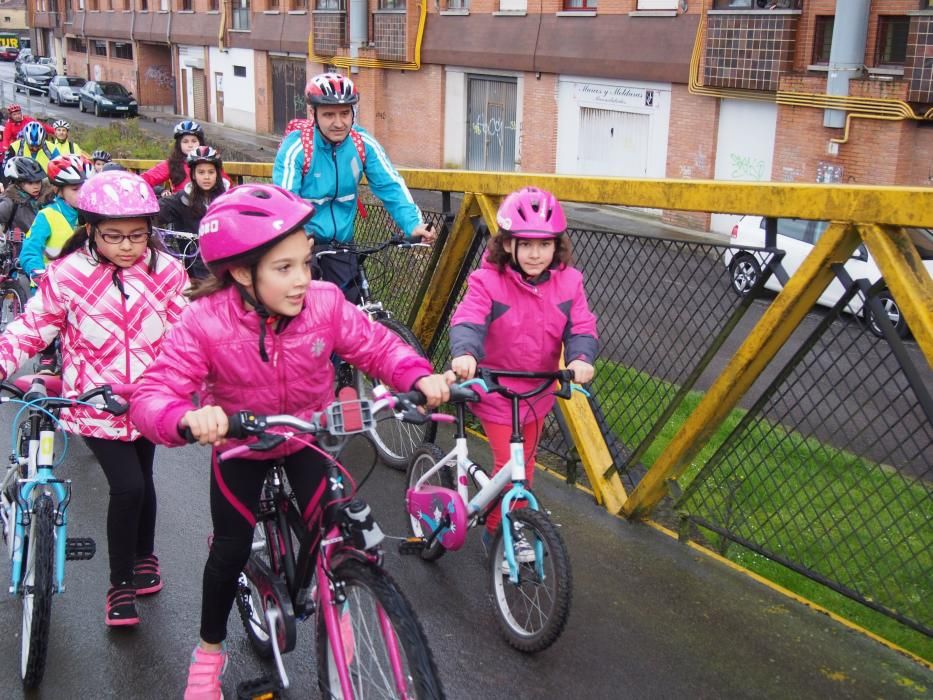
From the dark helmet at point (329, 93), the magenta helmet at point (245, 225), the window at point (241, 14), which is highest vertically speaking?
the window at point (241, 14)

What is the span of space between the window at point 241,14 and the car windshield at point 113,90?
749 centimetres

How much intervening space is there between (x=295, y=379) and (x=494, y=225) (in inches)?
110

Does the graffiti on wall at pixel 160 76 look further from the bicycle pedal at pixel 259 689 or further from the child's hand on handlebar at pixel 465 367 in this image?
the bicycle pedal at pixel 259 689

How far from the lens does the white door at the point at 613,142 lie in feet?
80.9

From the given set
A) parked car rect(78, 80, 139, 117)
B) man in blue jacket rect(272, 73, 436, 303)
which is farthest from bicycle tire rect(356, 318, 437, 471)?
parked car rect(78, 80, 139, 117)

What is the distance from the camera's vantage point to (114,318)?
4430 millimetres

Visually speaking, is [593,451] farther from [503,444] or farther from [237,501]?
[237,501]

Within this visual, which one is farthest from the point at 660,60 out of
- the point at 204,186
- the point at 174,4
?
the point at 174,4

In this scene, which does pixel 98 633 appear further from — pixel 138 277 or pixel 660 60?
pixel 660 60

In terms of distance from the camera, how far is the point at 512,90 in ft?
95.1

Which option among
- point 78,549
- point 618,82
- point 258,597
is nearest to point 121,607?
point 78,549

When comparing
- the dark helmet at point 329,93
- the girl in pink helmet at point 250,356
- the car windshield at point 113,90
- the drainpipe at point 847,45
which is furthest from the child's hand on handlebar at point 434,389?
the car windshield at point 113,90

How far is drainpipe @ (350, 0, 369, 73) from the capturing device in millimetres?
34219

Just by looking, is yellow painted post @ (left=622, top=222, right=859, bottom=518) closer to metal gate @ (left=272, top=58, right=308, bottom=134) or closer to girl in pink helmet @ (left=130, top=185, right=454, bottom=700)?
girl in pink helmet @ (left=130, top=185, right=454, bottom=700)
